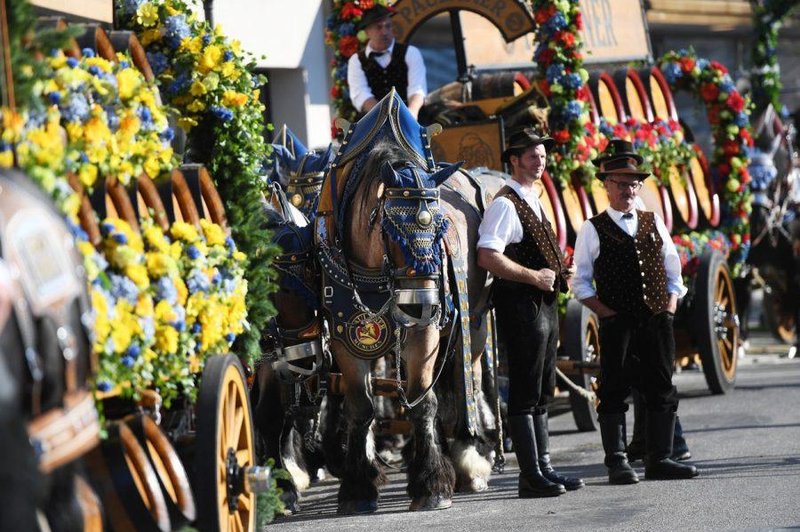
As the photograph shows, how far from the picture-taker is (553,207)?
34.4ft

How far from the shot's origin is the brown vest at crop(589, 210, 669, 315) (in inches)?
331

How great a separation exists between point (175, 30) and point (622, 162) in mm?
3046

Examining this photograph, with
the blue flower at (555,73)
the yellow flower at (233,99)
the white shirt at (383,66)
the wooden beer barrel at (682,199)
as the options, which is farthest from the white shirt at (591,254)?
the wooden beer barrel at (682,199)

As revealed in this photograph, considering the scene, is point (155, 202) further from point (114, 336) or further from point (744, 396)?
point (744, 396)

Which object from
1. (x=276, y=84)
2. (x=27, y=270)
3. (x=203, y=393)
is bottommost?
(x=203, y=393)

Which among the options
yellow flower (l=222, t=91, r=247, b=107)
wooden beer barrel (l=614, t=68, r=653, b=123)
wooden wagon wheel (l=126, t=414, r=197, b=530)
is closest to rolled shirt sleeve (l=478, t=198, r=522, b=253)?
yellow flower (l=222, t=91, r=247, b=107)

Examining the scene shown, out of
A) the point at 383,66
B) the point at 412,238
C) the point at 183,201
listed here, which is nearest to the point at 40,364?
the point at 183,201

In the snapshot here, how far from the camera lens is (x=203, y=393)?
5379mm

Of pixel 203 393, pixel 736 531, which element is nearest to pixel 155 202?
pixel 203 393

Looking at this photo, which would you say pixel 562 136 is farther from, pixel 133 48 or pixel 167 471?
pixel 167 471

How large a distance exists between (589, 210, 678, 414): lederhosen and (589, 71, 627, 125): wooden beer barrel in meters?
3.40

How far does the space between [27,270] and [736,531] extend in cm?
382

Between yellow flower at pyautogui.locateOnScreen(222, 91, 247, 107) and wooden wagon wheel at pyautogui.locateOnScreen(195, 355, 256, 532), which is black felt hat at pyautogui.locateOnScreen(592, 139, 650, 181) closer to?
yellow flower at pyautogui.locateOnScreen(222, 91, 247, 107)

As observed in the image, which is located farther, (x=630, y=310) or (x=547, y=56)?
(x=547, y=56)
